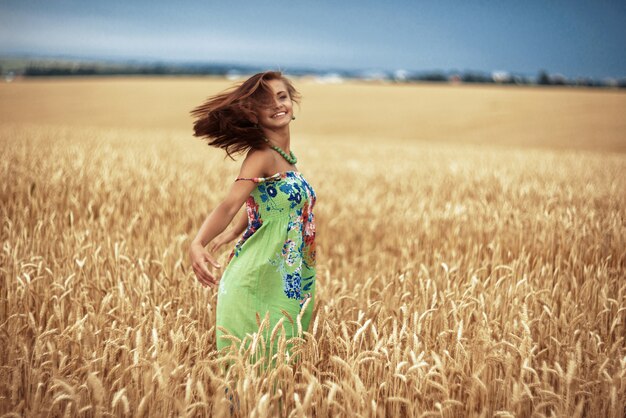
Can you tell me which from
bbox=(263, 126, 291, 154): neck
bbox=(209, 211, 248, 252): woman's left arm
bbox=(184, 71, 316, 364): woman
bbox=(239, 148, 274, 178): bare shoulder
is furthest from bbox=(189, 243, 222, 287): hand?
bbox=(263, 126, 291, 154): neck

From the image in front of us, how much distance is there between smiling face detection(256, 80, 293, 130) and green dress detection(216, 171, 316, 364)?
0.23m

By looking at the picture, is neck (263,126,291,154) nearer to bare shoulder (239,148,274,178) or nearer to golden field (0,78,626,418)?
bare shoulder (239,148,274,178)

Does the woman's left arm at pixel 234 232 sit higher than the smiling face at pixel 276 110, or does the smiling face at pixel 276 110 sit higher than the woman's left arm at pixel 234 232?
the smiling face at pixel 276 110

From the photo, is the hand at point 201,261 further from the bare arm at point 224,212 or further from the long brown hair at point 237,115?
the long brown hair at point 237,115

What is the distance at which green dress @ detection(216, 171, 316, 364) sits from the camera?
2006 millimetres

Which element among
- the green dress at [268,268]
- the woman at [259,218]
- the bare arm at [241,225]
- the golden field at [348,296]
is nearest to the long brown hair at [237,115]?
the woman at [259,218]

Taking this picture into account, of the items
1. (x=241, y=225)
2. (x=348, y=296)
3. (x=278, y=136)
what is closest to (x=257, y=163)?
(x=278, y=136)

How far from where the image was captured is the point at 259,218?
2.08m

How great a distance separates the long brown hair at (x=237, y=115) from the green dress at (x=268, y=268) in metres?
0.18

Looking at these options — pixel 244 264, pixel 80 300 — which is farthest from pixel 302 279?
pixel 80 300

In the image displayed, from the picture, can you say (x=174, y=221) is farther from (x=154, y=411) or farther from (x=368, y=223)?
(x=154, y=411)

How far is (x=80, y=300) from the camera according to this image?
2.51 m

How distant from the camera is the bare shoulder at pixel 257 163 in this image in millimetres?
2010

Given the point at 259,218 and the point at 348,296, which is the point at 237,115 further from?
the point at 348,296
